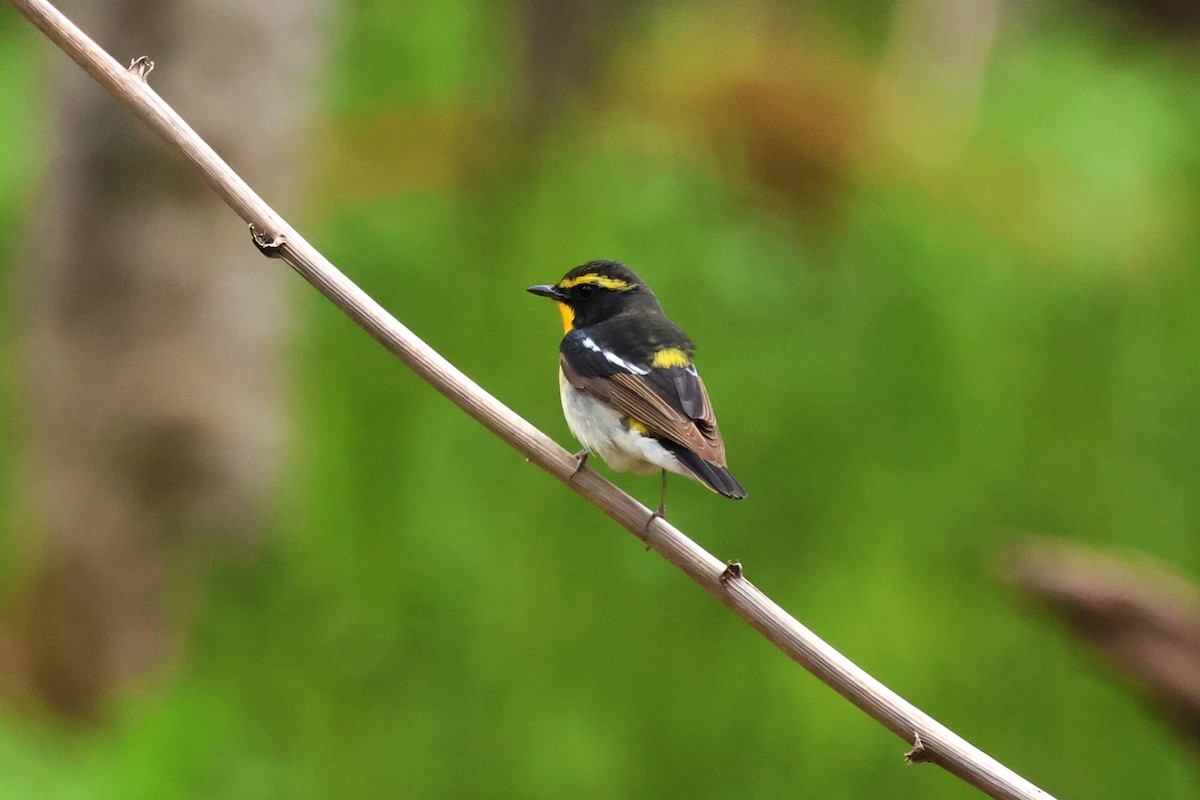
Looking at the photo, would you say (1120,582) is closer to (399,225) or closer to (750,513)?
(750,513)

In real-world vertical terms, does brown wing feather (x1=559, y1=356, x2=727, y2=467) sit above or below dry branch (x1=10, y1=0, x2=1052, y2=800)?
above

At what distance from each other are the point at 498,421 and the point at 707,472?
462 mm

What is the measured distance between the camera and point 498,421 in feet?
6.98

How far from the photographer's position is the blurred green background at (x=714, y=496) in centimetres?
420

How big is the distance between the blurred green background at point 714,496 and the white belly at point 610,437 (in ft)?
5.69

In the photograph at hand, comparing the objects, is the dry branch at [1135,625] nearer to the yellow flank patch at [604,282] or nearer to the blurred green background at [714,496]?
the blurred green background at [714,496]

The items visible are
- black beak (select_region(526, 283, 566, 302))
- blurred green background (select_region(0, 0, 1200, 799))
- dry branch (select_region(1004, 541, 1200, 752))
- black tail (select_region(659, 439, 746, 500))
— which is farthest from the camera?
blurred green background (select_region(0, 0, 1200, 799))

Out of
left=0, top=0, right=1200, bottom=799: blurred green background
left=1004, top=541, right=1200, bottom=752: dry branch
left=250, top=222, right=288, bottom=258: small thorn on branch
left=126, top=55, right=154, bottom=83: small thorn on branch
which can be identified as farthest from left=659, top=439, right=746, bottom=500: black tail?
left=0, top=0, right=1200, bottom=799: blurred green background

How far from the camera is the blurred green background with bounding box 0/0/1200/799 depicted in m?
4.20

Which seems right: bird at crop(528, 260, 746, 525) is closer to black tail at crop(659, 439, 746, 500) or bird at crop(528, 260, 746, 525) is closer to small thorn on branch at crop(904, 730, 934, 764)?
black tail at crop(659, 439, 746, 500)

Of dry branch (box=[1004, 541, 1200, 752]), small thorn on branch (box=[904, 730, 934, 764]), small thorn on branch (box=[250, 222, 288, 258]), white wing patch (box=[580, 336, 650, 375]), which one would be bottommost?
small thorn on branch (box=[904, 730, 934, 764])

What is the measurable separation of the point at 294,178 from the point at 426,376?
Result: 3.55m

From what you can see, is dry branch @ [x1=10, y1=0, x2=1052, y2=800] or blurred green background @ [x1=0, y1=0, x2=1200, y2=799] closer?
dry branch @ [x1=10, y1=0, x2=1052, y2=800]

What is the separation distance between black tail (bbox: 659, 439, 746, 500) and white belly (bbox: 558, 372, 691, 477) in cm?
8
